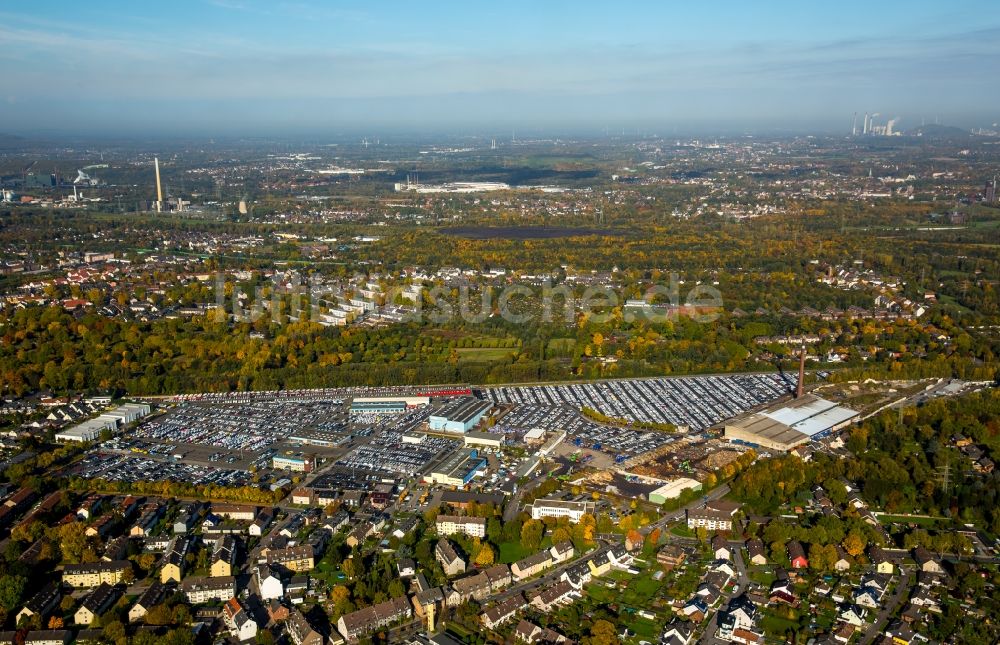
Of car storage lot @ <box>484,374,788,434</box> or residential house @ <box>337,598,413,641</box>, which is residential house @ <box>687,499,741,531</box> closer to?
car storage lot @ <box>484,374,788,434</box>

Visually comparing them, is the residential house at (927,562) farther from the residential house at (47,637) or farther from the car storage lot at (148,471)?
the residential house at (47,637)

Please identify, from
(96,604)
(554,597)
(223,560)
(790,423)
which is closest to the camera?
(96,604)

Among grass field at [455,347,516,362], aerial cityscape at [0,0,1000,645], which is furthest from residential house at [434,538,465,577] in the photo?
grass field at [455,347,516,362]

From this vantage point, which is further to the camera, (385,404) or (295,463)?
(385,404)

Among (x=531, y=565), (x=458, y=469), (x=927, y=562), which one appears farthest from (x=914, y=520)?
(x=458, y=469)

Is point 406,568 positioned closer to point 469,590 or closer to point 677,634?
point 469,590

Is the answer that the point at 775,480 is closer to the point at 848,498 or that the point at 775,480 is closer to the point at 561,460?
the point at 848,498
